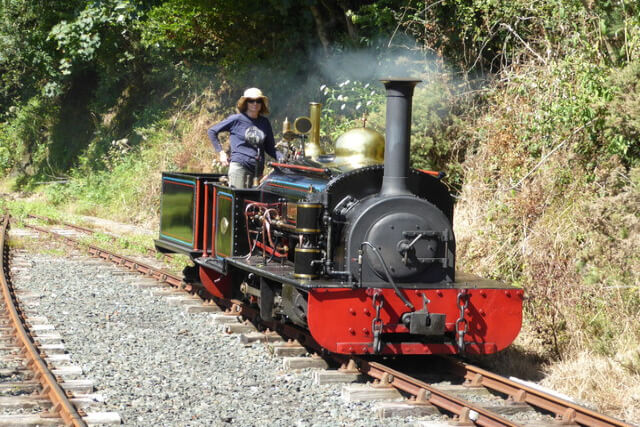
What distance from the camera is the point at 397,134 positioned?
6.85m

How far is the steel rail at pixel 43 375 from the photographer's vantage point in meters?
5.50

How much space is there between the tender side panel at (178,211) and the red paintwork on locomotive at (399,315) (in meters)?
3.40

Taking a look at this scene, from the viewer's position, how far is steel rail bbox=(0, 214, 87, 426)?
550 cm

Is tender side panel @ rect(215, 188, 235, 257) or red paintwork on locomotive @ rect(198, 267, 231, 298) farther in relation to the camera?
red paintwork on locomotive @ rect(198, 267, 231, 298)

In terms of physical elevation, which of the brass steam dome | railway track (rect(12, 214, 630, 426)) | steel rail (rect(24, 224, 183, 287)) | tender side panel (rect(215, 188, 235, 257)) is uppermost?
the brass steam dome

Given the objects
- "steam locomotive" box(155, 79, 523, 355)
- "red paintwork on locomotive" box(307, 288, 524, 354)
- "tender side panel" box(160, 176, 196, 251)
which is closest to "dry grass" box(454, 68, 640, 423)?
"red paintwork on locomotive" box(307, 288, 524, 354)

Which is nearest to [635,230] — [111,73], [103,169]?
[103,169]

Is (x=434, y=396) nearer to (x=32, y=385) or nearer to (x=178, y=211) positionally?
(x=32, y=385)

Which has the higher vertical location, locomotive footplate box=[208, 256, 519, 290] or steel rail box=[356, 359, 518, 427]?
locomotive footplate box=[208, 256, 519, 290]

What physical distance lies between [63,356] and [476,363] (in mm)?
3467

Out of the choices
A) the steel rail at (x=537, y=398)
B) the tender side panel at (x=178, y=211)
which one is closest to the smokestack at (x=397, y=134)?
the steel rail at (x=537, y=398)

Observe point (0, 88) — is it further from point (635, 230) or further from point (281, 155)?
point (635, 230)

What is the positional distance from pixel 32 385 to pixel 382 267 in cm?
269

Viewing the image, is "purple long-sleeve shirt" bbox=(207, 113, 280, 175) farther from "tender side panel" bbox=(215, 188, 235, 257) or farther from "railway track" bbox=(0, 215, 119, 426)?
"railway track" bbox=(0, 215, 119, 426)
